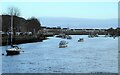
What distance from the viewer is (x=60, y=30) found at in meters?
149

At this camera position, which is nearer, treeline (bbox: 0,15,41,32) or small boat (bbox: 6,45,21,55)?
small boat (bbox: 6,45,21,55)

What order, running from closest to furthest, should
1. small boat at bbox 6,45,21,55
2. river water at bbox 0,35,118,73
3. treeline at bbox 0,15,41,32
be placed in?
river water at bbox 0,35,118,73, small boat at bbox 6,45,21,55, treeline at bbox 0,15,41,32

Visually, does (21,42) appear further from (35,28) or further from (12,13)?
(35,28)

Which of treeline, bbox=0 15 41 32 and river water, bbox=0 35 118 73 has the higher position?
treeline, bbox=0 15 41 32

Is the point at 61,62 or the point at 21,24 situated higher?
the point at 21,24

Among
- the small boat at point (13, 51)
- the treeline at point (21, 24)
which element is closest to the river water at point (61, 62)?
the small boat at point (13, 51)

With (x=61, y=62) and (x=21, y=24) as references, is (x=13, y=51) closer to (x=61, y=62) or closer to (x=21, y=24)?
(x=61, y=62)

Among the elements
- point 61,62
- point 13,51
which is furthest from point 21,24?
point 61,62

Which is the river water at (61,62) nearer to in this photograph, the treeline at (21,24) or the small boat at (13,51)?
the small boat at (13,51)

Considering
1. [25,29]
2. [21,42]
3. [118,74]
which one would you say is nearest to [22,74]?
[118,74]

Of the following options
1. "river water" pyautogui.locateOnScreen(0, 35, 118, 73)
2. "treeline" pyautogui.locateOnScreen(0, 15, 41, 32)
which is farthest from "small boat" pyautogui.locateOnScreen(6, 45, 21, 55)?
"treeline" pyautogui.locateOnScreen(0, 15, 41, 32)

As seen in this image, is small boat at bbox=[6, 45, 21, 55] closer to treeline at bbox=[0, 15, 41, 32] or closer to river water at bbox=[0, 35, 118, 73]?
river water at bbox=[0, 35, 118, 73]

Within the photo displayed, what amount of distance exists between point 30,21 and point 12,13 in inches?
800

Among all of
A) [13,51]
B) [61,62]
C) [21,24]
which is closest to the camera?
[61,62]
